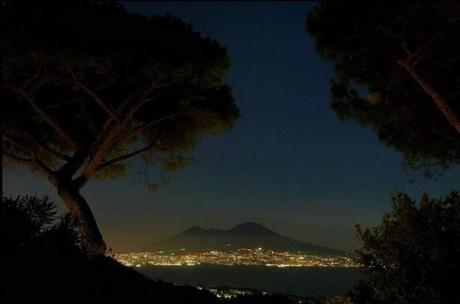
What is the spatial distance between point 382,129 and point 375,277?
662 cm

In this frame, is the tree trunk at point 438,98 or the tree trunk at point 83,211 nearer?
the tree trunk at point 438,98

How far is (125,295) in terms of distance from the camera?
199 inches

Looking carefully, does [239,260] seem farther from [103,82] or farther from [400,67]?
[400,67]

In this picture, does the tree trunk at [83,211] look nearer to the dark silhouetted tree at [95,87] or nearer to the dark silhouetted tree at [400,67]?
the dark silhouetted tree at [95,87]

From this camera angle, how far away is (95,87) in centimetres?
1320

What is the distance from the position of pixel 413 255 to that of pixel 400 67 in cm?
569

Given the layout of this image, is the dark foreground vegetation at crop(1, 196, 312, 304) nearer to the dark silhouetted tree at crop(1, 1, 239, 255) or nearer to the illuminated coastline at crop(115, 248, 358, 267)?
the dark silhouetted tree at crop(1, 1, 239, 255)

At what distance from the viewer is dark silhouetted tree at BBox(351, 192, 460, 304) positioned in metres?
6.59

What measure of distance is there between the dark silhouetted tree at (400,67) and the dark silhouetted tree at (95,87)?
3137 mm

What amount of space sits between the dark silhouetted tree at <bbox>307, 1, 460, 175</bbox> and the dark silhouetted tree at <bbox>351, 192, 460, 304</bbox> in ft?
12.6

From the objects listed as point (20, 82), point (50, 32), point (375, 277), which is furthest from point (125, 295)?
point (20, 82)

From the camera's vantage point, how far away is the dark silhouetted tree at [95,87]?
11.3 metres

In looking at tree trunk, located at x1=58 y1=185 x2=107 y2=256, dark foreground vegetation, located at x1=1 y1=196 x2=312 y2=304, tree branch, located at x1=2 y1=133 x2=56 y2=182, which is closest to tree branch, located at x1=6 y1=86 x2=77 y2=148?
tree branch, located at x1=2 y1=133 x2=56 y2=182

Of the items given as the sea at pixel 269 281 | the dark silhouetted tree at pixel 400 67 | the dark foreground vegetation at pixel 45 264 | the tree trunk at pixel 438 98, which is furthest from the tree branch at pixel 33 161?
the sea at pixel 269 281
